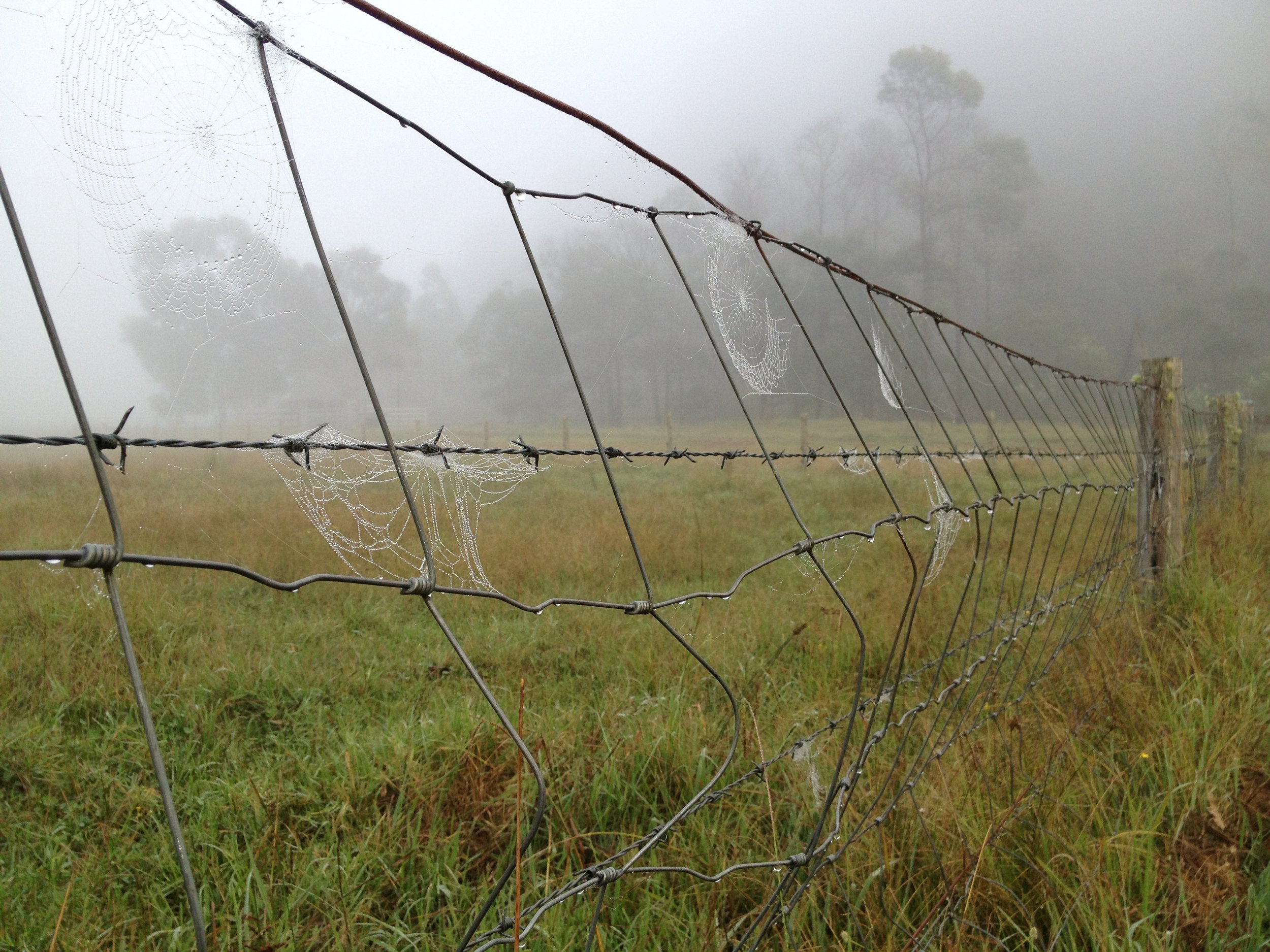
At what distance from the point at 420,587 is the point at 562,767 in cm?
163

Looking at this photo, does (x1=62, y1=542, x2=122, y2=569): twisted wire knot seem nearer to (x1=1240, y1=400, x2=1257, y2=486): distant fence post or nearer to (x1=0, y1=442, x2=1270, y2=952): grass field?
(x1=0, y1=442, x2=1270, y2=952): grass field

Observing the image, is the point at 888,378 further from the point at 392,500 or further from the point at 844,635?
the point at 392,500

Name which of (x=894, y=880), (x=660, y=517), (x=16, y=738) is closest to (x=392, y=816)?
(x=894, y=880)

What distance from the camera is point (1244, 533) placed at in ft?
14.2

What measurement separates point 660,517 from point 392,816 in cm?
474

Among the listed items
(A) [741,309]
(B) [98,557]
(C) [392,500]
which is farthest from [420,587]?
(C) [392,500]

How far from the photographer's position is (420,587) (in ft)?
2.03

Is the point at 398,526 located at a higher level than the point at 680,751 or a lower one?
higher

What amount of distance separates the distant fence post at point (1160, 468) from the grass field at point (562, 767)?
0.15 m

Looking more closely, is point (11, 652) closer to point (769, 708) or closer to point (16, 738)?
point (16, 738)

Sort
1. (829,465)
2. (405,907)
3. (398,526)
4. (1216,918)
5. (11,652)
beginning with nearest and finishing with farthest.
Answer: (1216,918) < (405,907) < (11,652) < (398,526) < (829,465)

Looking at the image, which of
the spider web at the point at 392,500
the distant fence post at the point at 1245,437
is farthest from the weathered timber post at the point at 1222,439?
the spider web at the point at 392,500

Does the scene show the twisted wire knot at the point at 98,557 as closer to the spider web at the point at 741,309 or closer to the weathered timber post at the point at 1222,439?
the spider web at the point at 741,309

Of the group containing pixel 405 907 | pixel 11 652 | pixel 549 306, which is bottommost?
pixel 405 907
